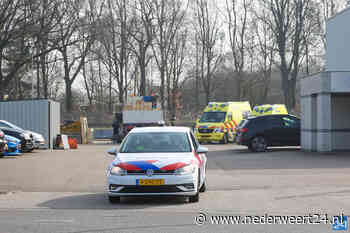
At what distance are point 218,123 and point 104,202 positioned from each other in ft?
78.0

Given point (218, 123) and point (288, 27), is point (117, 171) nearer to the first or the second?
point (218, 123)

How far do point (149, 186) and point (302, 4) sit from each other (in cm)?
4267

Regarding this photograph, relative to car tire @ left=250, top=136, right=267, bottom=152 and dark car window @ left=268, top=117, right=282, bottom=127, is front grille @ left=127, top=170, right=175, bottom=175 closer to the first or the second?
car tire @ left=250, top=136, right=267, bottom=152

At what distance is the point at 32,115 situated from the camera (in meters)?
30.3

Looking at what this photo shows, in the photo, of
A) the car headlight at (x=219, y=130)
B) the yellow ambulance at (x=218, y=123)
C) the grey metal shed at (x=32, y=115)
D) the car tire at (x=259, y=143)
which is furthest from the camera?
the yellow ambulance at (x=218, y=123)

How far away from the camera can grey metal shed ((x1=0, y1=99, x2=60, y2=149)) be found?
30.2 metres

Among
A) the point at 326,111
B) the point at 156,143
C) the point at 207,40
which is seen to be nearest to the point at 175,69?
the point at 207,40

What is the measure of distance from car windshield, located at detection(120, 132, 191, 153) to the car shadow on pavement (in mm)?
1046

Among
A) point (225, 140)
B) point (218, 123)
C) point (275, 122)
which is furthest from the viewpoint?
point (225, 140)

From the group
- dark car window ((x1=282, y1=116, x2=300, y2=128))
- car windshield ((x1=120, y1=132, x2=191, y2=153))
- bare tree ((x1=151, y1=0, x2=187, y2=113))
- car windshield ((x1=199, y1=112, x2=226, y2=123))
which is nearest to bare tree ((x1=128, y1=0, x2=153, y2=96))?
bare tree ((x1=151, y1=0, x2=187, y2=113))

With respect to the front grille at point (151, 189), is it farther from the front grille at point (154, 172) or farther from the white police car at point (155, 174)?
the front grille at point (154, 172)

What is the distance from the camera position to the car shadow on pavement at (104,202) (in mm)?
10695

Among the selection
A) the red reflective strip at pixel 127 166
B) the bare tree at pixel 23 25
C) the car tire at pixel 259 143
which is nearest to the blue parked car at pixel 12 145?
the car tire at pixel 259 143

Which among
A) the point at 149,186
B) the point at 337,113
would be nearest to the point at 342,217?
the point at 149,186
